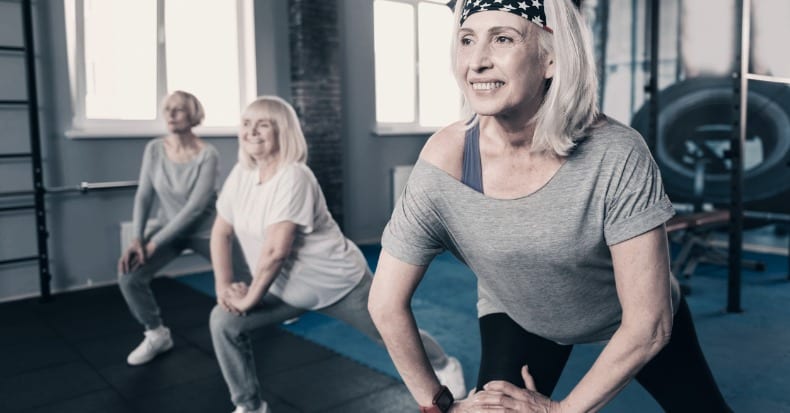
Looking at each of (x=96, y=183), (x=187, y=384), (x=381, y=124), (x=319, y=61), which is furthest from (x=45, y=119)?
(x=381, y=124)

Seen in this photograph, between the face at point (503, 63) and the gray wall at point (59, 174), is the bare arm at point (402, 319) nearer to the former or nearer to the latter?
the face at point (503, 63)

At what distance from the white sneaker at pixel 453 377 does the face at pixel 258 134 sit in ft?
3.63

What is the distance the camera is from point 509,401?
119 cm

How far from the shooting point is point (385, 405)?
8.11ft

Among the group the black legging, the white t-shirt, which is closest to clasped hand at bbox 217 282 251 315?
the white t-shirt

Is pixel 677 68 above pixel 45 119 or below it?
above

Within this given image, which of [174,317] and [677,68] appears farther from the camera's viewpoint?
[677,68]

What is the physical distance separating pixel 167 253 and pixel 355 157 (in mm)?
3049

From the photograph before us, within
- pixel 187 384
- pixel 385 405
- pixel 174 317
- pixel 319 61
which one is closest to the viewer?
pixel 385 405

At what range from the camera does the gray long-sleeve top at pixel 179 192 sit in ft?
10.1

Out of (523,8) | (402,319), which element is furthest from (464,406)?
(523,8)

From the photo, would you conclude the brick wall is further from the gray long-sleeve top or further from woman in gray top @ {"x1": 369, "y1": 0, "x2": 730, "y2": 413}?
woman in gray top @ {"x1": 369, "y1": 0, "x2": 730, "y2": 413}

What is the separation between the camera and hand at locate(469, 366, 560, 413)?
3.87ft

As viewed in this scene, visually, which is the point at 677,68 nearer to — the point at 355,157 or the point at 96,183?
the point at 355,157
